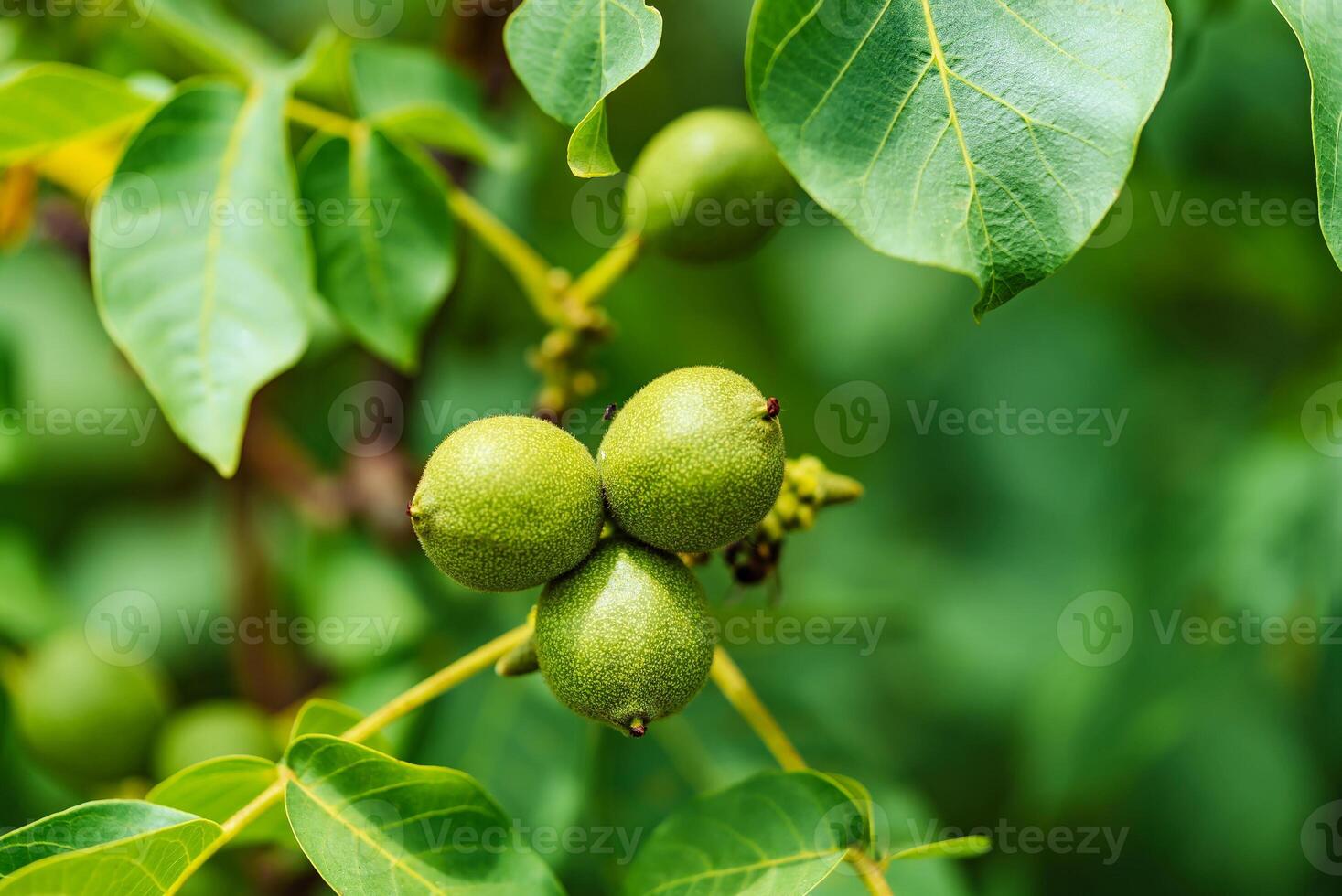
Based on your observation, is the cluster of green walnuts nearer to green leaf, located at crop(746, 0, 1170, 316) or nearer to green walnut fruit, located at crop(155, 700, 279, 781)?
green leaf, located at crop(746, 0, 1170, 316)

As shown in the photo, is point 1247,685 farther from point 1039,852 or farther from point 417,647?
point 417,647

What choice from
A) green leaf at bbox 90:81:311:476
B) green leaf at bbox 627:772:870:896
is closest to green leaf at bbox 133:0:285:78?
green leaf at bbox 90:81:311:476

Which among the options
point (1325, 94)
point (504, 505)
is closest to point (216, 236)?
point (504, 505)

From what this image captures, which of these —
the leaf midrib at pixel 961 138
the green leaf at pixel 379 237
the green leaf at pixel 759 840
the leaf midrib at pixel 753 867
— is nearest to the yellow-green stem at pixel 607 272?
the green leaf at pixel 379 237

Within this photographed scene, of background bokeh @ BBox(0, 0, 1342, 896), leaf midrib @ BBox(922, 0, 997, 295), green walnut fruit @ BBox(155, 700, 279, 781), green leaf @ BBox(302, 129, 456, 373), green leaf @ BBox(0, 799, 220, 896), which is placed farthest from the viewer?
background bokeh @ BBox(0, 0, 1342, 896)

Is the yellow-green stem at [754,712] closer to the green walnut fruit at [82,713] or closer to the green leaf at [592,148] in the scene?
the green leaf at [592,148]
